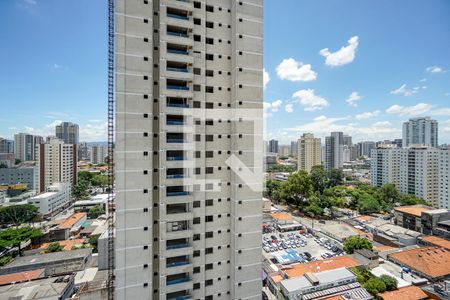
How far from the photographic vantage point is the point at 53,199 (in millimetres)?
47031

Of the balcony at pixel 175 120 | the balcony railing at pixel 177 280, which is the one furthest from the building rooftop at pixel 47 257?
the balcony at pixel 175 120

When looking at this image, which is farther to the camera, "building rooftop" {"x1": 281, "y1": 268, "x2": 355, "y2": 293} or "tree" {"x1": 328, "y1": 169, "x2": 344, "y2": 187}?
"tree" {"x1": 328, "y1": 169, "x2": 344, "y2": 187}

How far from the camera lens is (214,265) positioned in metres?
14.1

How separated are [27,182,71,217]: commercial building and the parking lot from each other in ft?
144

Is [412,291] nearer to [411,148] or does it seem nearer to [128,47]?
[128,47]

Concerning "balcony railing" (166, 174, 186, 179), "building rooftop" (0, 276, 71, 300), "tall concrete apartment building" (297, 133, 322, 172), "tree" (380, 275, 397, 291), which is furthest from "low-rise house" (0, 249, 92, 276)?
"tall concrete apartment building" (297, 133, 322, 172)

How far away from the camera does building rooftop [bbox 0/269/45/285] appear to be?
2050 centimetres

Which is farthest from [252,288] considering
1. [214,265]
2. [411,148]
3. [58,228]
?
[411,148]

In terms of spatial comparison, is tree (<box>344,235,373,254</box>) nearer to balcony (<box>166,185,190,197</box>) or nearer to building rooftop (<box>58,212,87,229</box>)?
balcony (<box>166,185,190,197</box>)

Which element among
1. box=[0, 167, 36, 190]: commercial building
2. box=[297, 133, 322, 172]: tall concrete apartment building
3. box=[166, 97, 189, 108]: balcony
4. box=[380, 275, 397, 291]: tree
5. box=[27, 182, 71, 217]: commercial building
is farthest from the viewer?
box=[297, 133, 322, 172]: tall concrete apartment building

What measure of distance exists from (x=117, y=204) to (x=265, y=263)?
2088 centimetres

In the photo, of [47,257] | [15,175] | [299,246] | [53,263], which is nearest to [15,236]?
[47,257]

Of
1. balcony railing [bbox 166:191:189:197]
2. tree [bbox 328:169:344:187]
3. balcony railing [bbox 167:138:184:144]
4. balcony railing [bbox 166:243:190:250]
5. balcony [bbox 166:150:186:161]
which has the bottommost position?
tree [bbox 328:169:344:187]

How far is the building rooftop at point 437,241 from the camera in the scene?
2704 cm
